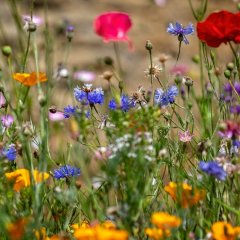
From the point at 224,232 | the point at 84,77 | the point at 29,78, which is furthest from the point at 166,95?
the point at 84,77

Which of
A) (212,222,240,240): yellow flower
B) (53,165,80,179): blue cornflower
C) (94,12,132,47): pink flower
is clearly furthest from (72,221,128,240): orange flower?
(94,12,132,47): pink flower

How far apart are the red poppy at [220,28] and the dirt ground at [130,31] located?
2457mm

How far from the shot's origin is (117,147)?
4.90 ft

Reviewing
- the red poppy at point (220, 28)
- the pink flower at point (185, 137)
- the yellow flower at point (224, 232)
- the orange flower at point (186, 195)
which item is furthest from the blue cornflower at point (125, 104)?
the yellow flower at point (224, 232)

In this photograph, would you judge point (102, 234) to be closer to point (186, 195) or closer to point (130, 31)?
point (186, 195)

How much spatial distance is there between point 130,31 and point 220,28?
2.99 meters

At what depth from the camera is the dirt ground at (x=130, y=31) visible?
4.66m

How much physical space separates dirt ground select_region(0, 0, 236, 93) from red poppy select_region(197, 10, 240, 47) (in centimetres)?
246

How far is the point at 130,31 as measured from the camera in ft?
16.1

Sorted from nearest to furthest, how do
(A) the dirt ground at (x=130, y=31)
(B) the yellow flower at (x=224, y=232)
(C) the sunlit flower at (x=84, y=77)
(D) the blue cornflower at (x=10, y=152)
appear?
(B) the yellow flower at (x=224, y=232) < (D) the blue cornflower at (x=10, y=152) < (C) the sunlit flower at (x=84, y=77) < (A) the dirt ground at (x=130, y=31)

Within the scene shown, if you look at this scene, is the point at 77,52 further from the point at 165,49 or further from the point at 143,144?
the point at 143,144

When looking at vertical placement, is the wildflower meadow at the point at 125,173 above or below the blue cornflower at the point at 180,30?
below

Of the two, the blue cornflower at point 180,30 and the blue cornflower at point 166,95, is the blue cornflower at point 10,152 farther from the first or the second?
the blue cornflower at point 180,30

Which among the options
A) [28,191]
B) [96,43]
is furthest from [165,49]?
[28,191]
